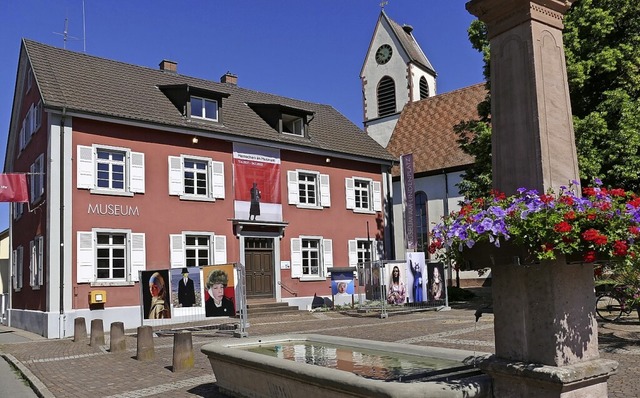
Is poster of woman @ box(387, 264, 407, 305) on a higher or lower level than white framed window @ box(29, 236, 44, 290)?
lower

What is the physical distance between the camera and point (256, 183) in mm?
22656

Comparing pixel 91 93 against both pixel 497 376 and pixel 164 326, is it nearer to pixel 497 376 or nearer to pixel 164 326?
pixel 164 326

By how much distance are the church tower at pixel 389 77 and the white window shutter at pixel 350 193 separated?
17.1 metres

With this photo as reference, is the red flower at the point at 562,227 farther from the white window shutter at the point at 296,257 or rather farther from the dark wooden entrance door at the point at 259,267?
the white window shutter at the point at 296,257

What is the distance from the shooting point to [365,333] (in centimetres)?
1416

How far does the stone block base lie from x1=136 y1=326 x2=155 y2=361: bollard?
8.28m

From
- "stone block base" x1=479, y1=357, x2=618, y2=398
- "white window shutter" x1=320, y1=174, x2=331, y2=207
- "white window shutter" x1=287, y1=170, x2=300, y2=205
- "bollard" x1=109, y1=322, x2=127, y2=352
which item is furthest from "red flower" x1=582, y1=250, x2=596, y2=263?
"white window shutter" x1=320, y1=174, x2=331, y2=207

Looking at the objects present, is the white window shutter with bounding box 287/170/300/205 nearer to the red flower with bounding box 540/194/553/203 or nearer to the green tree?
the green tree

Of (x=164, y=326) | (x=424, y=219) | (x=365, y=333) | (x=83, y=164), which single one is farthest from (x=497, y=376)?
(x=424, y=219)

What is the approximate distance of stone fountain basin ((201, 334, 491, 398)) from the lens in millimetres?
4457

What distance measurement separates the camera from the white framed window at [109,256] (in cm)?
1811

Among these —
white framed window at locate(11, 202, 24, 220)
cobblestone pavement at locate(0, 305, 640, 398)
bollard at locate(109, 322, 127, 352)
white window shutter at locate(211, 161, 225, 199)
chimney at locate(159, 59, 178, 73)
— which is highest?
chimney at locate(159, 59, 178, 73)

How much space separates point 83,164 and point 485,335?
13084 millimetres

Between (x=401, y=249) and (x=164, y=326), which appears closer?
(x=164, y=326)
